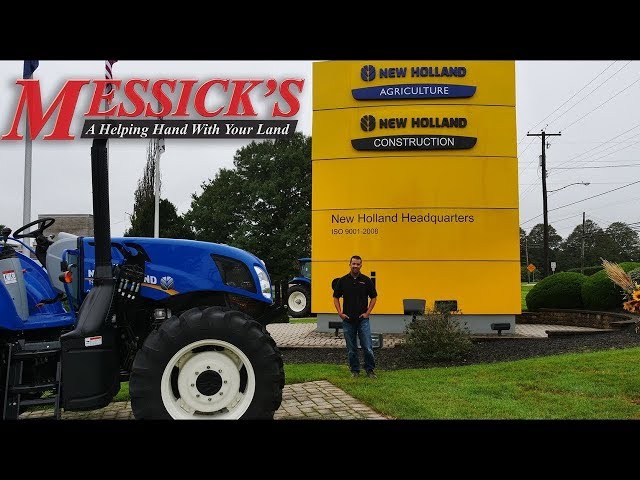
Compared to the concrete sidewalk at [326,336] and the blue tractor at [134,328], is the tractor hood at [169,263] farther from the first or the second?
the concrete sidewalk at [326,336]

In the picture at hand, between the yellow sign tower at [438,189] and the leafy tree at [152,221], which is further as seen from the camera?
the yellow sign tower at [438,189]

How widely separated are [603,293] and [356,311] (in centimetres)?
1048

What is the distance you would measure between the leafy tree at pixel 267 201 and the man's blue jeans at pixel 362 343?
15.8 meters

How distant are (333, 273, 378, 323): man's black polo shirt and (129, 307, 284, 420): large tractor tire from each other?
11.8 feet

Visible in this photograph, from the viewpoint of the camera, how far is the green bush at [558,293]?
17328 millimetres

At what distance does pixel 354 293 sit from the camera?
27.0 ft

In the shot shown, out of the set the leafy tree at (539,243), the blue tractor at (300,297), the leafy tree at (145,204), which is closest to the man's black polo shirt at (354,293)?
the leafy tree at (145,204)

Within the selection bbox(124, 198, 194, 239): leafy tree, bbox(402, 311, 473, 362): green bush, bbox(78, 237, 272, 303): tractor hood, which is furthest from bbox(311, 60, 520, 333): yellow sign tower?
bbox(78, 237, 272, 303): tractor hood

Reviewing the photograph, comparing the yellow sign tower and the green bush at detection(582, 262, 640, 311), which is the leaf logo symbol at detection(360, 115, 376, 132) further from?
the green bush at detection(582, 262, 640, 311)

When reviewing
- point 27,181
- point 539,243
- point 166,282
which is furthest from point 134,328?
point 539,243

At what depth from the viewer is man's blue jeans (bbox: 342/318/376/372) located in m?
8.13
